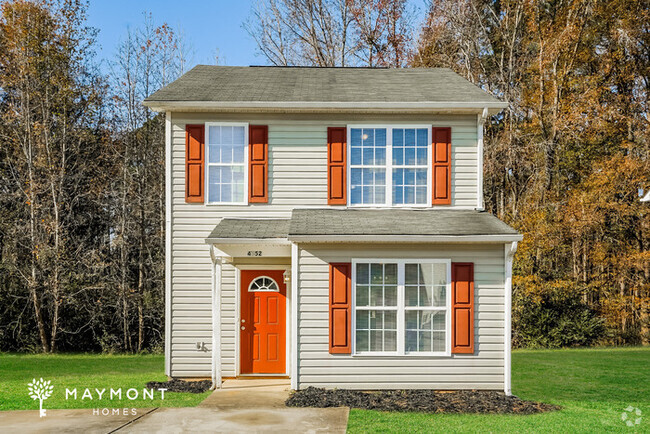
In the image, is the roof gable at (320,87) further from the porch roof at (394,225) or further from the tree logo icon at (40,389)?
the tree logo icon at (40,389)

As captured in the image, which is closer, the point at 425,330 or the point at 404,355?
the point at 404,355

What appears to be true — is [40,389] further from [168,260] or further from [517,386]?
[517,386]

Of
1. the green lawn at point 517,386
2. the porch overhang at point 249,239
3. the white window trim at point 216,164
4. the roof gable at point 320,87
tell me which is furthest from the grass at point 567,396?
the roof gable at point 320,87

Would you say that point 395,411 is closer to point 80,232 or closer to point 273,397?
point 273,397

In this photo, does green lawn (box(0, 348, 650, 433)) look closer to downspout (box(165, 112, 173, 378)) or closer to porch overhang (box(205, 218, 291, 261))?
downspout (box(165, 112, 173, 378))

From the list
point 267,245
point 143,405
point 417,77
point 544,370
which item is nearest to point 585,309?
point 544,370

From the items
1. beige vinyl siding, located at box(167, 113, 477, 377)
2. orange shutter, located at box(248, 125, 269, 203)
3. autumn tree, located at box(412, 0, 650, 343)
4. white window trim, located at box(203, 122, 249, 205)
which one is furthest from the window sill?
autumn tree, located at box(412, 0, 650, 343)

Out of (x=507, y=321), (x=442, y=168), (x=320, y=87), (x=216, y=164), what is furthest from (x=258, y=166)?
(x=507, y=321)

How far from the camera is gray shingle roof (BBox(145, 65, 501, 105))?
1178 cm

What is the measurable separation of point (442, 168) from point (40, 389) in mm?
8188

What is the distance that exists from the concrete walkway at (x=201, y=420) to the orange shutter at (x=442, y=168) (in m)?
4.64

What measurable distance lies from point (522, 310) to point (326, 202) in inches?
376

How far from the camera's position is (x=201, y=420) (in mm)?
8125

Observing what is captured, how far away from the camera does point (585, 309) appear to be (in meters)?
19.0
